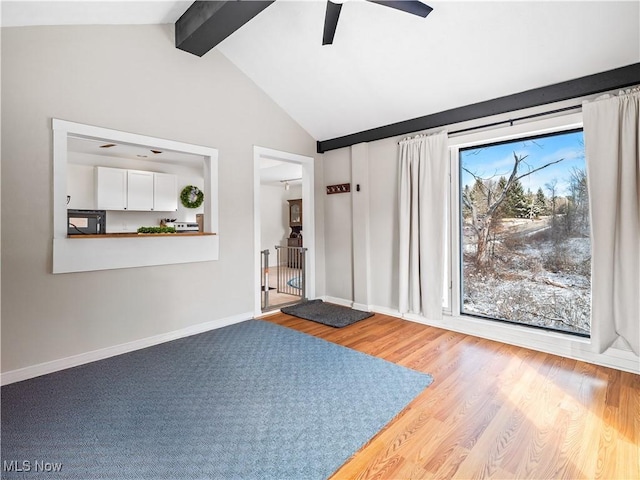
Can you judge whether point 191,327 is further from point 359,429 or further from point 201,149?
point 359,429

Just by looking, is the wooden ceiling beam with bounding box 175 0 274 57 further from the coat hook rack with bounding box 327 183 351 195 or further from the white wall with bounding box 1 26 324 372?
the coat hook rack with bounding box 327 183 351 195

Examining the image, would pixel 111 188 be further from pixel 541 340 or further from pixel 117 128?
pixel 541 340

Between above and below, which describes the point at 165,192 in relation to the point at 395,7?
below

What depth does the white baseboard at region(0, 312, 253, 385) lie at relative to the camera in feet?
8.41

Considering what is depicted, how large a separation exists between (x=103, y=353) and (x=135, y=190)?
3.92 m

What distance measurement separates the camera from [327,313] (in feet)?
14.4

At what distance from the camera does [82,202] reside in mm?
5625

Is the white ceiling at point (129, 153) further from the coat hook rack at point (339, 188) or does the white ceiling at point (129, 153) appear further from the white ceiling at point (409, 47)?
the coat hook rack at point (339, 188)

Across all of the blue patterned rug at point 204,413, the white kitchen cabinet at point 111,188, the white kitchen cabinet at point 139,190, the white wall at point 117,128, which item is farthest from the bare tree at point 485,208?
the white kitchen cabinet at point 111,188

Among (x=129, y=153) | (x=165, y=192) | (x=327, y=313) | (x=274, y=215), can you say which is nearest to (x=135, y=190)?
(x=165, y=192)

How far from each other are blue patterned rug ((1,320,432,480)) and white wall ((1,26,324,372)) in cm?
39

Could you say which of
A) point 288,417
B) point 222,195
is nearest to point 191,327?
point 222,195

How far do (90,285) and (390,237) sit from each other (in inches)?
134

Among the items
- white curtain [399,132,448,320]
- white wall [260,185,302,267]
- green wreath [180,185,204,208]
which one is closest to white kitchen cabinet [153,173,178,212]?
green wreath [180,185,204,208]
